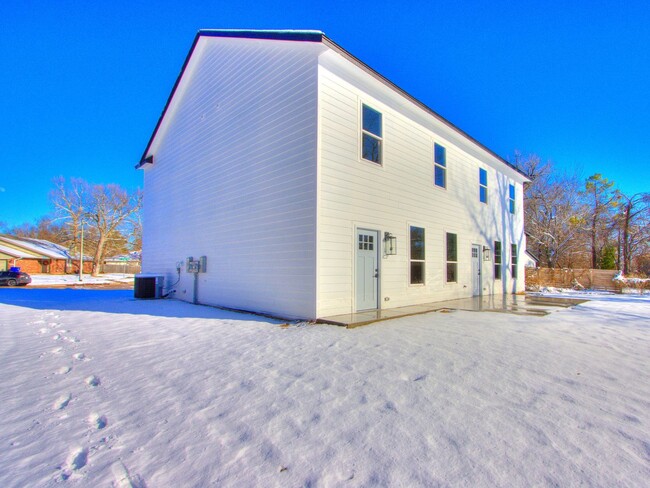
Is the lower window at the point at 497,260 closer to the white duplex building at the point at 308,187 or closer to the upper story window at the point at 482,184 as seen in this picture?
the white duplex building at the point at 308,187

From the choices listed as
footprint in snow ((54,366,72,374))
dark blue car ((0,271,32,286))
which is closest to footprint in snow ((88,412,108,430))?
footprint in snow ((54,366,72,374))

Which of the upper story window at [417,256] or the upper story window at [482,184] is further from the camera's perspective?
the upper story window at [482,184]

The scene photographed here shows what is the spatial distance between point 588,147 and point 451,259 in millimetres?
23144

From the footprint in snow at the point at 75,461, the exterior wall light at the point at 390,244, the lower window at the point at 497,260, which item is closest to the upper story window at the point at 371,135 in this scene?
the exterior wall light at the point at 390,244

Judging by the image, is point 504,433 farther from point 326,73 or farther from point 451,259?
point 451,259

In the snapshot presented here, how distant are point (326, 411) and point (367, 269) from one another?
5027mm

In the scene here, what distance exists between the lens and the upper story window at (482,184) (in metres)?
12.0

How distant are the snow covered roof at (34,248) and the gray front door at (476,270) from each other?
4167 cm

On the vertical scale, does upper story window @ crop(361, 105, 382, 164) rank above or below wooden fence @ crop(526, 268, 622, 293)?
above

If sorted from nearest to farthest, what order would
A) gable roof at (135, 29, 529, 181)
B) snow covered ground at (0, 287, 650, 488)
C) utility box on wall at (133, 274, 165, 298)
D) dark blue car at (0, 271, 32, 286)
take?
snow covered ground at (0, 287, 650, 488) < gable roof at (135, 29, 529, 181) < utility box on wall at (133, 274, 165, 298) < dark blue car at (0, 271, 32, 286)

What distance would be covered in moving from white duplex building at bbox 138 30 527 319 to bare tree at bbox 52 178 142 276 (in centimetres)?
2940

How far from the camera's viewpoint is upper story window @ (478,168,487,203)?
473 inches

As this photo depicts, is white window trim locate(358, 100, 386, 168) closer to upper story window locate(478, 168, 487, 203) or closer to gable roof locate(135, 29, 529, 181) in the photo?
gable roof locate(135, 29, 529, 181)

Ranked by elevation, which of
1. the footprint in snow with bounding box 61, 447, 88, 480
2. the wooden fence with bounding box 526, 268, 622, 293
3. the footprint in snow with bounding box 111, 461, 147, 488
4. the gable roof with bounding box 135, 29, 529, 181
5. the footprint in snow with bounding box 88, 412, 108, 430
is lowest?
the footprint in snow with bounding box 88, 412, 108, 430
